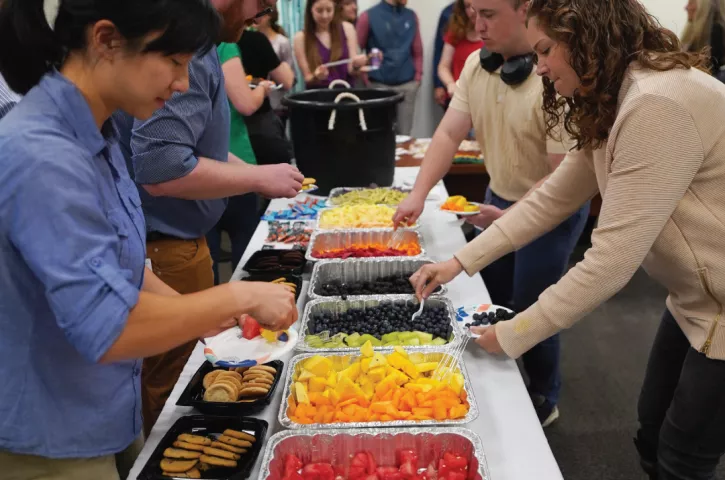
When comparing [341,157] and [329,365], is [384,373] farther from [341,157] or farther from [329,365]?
[341,157]

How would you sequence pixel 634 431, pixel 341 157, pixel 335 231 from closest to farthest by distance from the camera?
pixel 335 231, pixel 634 431, pixel 341 157

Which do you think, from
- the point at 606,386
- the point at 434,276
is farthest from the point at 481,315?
the point at 606,386

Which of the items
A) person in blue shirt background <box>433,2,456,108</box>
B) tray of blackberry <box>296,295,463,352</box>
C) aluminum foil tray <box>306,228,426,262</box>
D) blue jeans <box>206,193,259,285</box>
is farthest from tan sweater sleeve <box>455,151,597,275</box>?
person in blue shirt background <box>433,2,456,108</box>

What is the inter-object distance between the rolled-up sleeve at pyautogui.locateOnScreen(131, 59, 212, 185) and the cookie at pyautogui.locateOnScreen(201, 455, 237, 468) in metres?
0.73

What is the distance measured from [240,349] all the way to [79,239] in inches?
23.8

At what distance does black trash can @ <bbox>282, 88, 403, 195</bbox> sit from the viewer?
2359mm

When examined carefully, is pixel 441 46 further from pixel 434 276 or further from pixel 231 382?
pixel 231 382

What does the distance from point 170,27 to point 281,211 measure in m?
1.75

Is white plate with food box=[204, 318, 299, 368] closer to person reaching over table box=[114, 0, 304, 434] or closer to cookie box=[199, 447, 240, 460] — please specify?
cookie box=[199, 447, 240, 460]

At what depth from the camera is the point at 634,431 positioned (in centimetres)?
233

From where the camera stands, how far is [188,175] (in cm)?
150

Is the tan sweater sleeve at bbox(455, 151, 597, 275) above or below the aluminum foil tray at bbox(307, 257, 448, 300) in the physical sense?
above

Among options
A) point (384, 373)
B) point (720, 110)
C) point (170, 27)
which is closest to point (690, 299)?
point (720, 110)

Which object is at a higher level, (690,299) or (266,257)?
(690,299)
